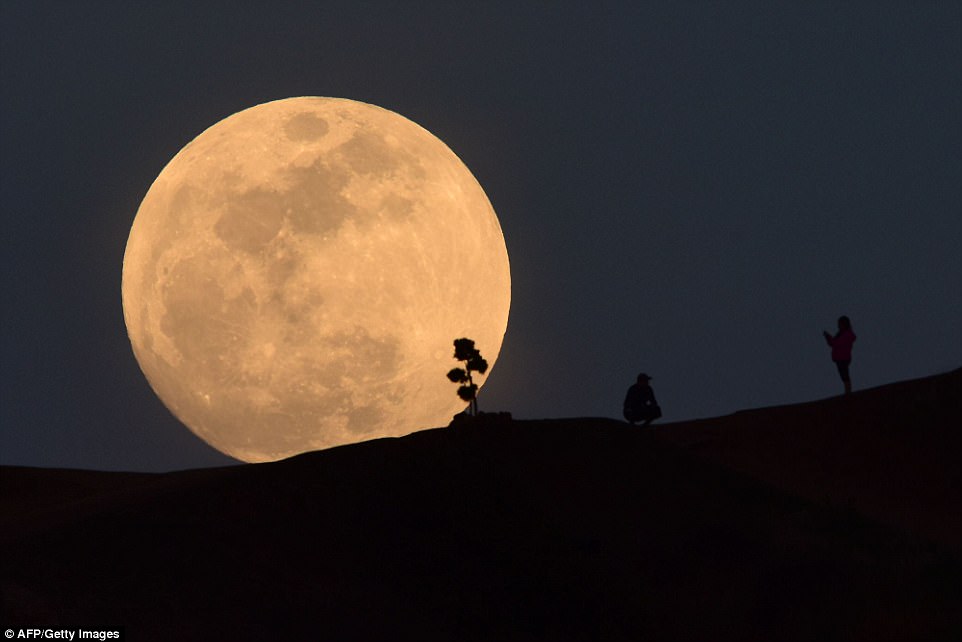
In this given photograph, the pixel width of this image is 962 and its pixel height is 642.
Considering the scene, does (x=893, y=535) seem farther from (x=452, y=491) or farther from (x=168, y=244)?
(x=168, y=244)

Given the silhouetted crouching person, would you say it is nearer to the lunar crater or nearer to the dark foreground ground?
the dark foreground ground

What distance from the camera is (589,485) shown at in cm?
1973

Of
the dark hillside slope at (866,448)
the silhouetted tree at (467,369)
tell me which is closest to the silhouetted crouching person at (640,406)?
→ the dark hillside slope at (866,448)

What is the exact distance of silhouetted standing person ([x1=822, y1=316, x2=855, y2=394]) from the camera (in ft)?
80.3

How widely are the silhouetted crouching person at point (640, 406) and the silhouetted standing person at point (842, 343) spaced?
14.0 feet

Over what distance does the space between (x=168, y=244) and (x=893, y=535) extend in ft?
50.4

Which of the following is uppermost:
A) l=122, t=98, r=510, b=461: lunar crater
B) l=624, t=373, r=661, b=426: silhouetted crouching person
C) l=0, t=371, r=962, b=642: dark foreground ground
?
l=122, t=98, r=510, b=461: lunar crater

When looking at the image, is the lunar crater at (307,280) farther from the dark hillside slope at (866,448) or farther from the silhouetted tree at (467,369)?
the dark hillside slope at (866,448)

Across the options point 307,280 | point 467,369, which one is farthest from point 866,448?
point 307,280

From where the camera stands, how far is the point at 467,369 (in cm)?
2241

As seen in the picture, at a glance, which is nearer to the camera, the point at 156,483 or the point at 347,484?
the point at 347,484

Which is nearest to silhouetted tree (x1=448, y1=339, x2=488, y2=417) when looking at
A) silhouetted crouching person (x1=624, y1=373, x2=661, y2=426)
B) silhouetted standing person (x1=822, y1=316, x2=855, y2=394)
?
silhouetted crouching person (x1=624, y1=373, x2=661, y2=426)

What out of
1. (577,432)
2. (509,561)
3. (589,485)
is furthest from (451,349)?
(509,561)

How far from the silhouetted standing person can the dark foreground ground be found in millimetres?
2988
